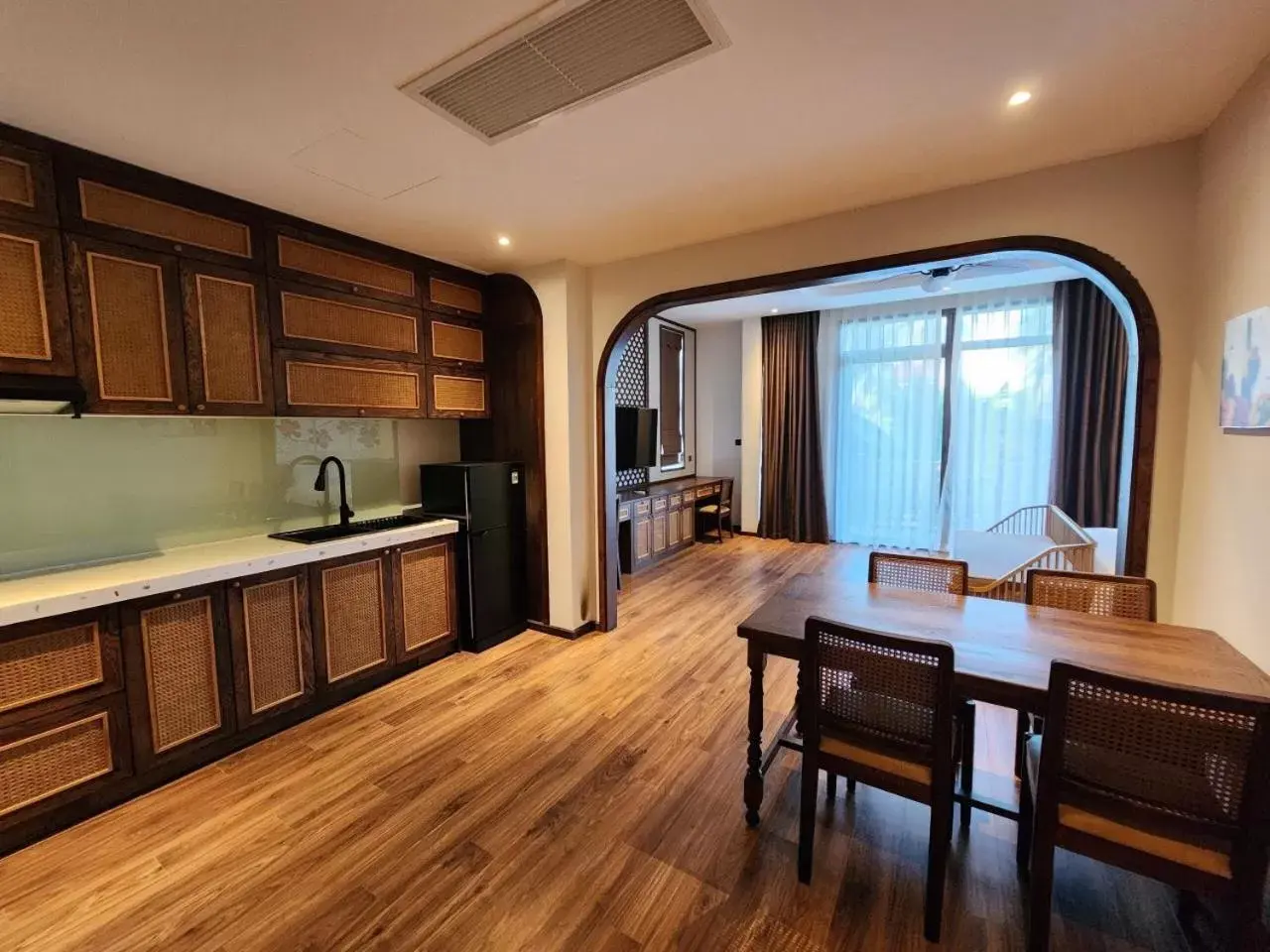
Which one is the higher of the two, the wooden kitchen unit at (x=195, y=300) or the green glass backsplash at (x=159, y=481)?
the wooden kitchen unit at (x=195, y=300)

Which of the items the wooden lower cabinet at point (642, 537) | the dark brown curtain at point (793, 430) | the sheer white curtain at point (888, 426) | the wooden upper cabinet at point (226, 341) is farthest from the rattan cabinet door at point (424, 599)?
the sheer white curtain at point (888, 426)

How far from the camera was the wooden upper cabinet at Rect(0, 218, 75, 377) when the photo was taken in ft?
6.35

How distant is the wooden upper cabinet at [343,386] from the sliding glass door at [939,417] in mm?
4995

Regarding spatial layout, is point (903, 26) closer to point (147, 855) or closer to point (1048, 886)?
point (1048, 886)

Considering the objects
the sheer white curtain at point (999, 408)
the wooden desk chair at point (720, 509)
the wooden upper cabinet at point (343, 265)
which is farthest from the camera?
the wooden desk chair at point (720, 509)

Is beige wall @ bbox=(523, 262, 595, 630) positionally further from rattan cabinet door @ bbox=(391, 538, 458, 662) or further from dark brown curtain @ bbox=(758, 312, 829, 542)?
dark brown curtain @ bbox=(758, 312, 829, 542)

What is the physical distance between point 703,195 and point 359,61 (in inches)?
60.8

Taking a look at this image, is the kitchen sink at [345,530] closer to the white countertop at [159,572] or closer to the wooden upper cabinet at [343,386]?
Result: the white countertop at [159,572]

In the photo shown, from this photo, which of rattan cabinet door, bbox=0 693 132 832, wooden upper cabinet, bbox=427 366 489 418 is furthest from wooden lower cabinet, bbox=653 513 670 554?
rattan cabinet door, bbox=0 693 132 832

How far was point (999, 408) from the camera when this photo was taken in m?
5.45

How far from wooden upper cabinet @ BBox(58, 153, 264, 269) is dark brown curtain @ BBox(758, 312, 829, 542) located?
5.48 meters

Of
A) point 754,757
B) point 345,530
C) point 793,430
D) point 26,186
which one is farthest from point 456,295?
point 793,430

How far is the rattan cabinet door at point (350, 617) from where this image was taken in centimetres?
280

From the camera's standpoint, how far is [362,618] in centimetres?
299
